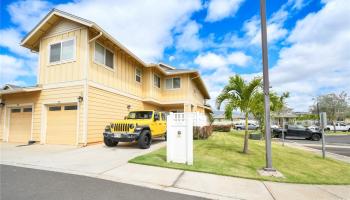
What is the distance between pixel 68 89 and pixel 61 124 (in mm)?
2091

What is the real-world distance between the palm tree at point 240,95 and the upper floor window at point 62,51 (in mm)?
9073

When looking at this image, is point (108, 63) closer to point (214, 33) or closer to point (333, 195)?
point (214, 33)

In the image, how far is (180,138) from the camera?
7.39 meters

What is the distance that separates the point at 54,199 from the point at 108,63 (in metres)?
10.7

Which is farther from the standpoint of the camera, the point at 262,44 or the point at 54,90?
the point at 54,90

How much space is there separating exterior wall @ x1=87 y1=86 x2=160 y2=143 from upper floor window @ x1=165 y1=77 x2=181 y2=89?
6.44m

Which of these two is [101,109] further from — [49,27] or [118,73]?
[49,27]

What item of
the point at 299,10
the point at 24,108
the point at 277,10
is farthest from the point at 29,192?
the point at 299,10

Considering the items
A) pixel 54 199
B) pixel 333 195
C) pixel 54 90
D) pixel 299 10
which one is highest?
pixel 299 10

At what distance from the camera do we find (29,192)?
4207 millimetres

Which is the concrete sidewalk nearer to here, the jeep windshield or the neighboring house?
the jeep windshield

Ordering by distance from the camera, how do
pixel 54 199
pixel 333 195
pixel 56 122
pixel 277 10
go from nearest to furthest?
pixel 54 199 → pixel 333 195 → pixel 277 10 → pixel 56 122

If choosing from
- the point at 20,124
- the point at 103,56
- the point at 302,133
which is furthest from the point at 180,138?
the point at 302,133

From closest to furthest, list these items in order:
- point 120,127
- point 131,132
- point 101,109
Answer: point 131,132 < point 120,127 < point 101,109
